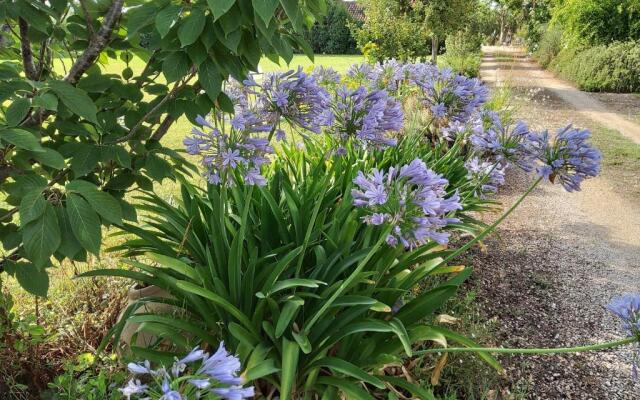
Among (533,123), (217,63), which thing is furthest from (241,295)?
(533,123)

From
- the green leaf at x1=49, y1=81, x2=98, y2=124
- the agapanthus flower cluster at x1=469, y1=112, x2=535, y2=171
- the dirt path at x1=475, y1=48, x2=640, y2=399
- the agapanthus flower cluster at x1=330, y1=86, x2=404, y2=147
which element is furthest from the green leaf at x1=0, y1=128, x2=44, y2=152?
the dirt path at x1=475, y1=48, x2=640, y2=399

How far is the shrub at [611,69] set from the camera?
14.4 meters

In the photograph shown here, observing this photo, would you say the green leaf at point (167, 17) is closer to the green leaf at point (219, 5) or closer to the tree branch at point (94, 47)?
the green leaf at point (219, 5)

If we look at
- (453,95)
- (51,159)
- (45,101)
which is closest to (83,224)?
(51,159)

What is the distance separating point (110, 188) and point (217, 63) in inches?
24.8

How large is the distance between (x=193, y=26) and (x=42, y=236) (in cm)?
72

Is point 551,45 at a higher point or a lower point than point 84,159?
lower

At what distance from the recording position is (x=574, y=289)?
12.1 ft

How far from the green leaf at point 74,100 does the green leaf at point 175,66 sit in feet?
0.80

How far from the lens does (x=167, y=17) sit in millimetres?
1392

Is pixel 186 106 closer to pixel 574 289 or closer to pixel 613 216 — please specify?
pixel 574 289

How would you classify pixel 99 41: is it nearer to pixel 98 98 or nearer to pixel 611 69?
pixel 98 98

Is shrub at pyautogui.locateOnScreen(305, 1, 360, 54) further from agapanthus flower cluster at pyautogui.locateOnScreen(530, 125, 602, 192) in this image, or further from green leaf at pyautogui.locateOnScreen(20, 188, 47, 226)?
green leaf at pyautogui.locateOnScreen(20, 188, 47, 226)

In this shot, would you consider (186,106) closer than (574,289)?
Yes
